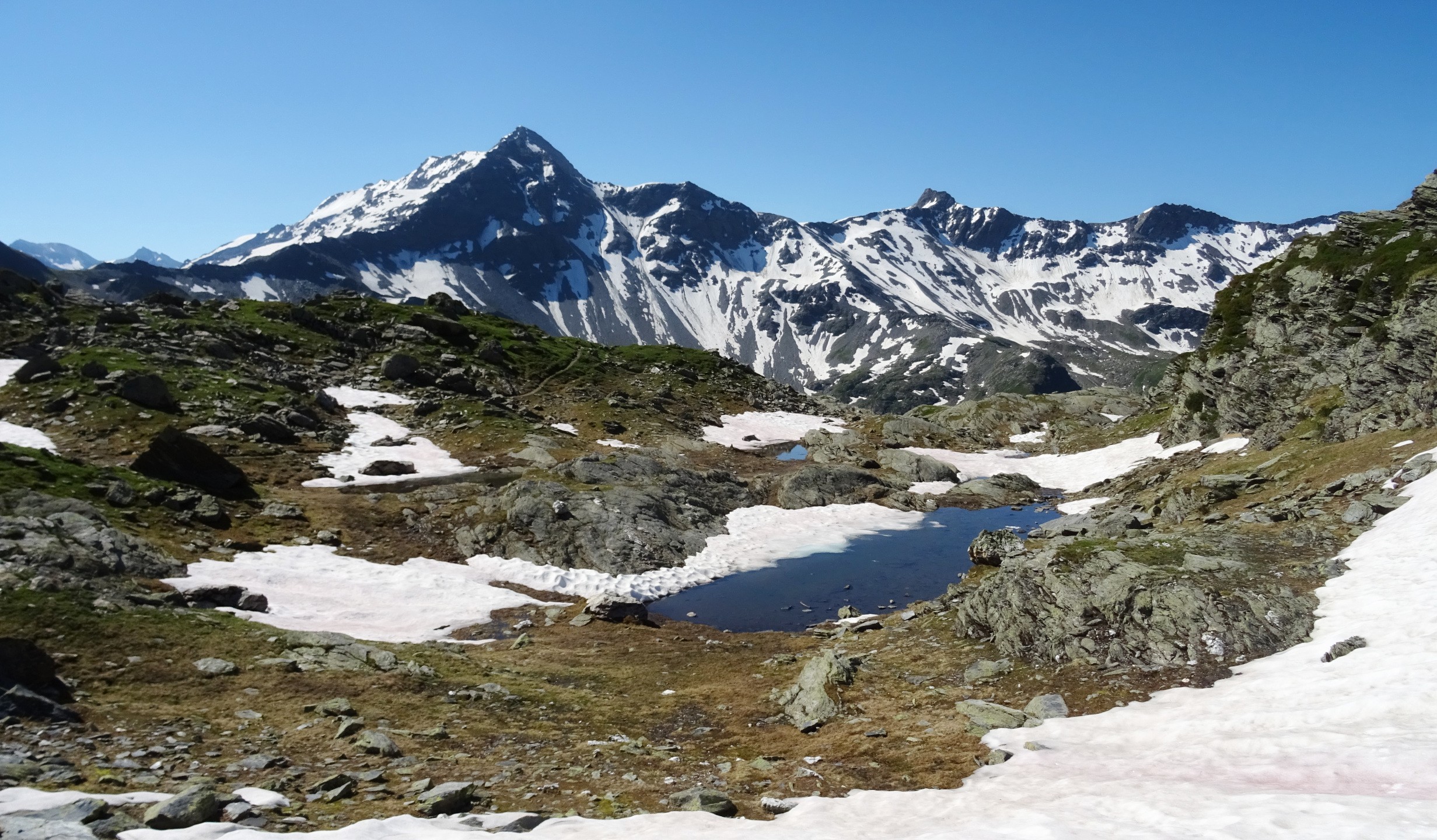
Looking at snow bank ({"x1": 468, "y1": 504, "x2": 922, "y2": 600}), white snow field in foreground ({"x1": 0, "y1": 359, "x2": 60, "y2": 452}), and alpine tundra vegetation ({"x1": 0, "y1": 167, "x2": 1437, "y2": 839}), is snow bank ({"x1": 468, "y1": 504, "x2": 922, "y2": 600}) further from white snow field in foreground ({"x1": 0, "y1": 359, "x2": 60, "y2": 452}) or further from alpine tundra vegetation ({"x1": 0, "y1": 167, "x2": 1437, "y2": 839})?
white snow field in foreground ({"x1": 0, "y1": 359, "x2": 60, "y2": 452})

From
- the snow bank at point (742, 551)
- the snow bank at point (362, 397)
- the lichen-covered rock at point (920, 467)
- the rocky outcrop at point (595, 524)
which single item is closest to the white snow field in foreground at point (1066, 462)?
the lichen-covered rock at point (920, 467)

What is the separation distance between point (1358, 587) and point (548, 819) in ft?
77.1

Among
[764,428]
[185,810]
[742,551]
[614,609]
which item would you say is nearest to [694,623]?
[614,609]

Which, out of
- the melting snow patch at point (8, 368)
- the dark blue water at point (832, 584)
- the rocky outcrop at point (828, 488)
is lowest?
the dark blue water at point (832, 584)

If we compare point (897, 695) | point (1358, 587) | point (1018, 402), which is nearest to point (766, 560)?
point (897, 695)

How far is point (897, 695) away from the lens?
67.9 ft

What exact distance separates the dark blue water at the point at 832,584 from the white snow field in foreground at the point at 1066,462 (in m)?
22.3

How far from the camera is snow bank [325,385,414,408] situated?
74938 millimetres

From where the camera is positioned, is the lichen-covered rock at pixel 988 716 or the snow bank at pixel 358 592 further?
the snow bank at pixel 358 592

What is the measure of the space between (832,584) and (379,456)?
38442mm

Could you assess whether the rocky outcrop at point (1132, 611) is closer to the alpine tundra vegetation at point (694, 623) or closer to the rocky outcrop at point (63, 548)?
the alpine tundra vegetation at point (694, 623)

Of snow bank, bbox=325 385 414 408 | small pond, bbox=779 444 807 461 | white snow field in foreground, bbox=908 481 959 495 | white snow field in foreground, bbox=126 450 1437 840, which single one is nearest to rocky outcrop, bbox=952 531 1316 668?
white snow field in foreground, bbox=126 450 1437 840

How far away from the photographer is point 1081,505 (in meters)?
59.0

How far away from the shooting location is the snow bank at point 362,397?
246 ft
